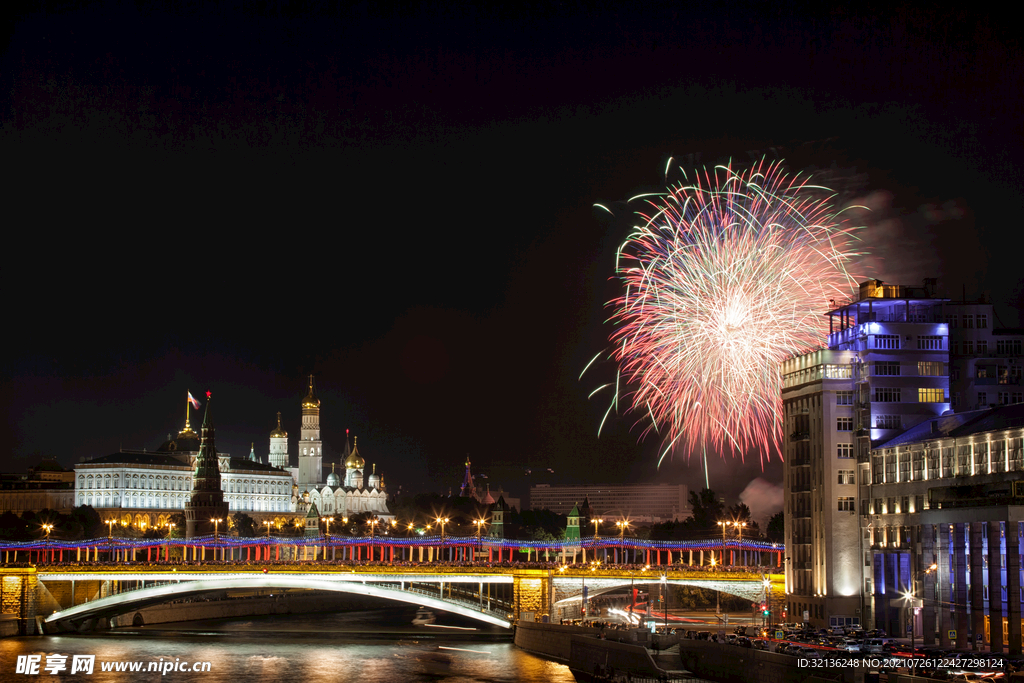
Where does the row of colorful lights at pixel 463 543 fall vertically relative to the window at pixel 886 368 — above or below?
below

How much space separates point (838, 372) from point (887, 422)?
464 centimetres

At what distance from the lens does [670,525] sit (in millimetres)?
147500

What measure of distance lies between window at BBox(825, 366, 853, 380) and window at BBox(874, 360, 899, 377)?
2.06m

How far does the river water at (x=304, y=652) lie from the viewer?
238ft

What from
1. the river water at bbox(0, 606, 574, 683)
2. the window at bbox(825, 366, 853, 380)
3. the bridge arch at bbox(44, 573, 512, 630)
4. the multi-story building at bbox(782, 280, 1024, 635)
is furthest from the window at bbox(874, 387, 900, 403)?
the bridge arch at bbox(44, 573, 512, 630)

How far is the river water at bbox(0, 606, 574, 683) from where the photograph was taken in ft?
238

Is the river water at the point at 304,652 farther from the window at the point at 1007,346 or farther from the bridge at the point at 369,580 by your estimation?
the window at the point at 1007,346

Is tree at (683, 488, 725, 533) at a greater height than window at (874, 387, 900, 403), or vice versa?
window at (874, 387, 900, 403)

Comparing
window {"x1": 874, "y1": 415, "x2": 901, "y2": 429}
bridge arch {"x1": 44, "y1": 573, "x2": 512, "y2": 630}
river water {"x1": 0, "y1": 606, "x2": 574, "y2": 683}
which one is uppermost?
window {"x1": 874, "y1": 415, "x2": 901, "y2": 429}

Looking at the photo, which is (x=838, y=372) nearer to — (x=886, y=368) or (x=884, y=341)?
(x=886, y=368)

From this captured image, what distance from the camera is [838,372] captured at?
274 ft

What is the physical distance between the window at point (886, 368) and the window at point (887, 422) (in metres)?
2.59

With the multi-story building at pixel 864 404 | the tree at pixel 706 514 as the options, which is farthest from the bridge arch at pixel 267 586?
the tree at pixel 706 514

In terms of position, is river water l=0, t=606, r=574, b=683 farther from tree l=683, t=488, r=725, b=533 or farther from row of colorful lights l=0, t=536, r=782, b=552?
tree l=683, t=488, r=725, b=533
